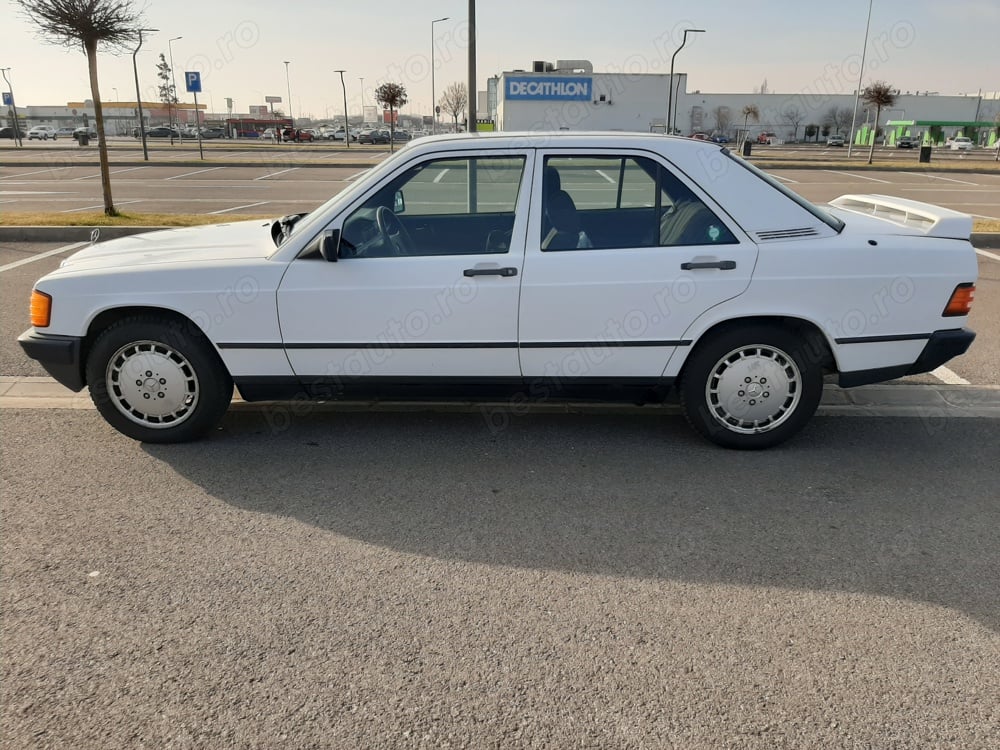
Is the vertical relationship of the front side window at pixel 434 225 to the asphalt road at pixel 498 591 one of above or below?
above

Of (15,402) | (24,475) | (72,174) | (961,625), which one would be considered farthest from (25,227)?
(72,174)

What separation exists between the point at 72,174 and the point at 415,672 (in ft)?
88.5

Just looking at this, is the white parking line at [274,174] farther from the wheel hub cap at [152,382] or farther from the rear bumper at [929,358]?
the rear bumper at [929,358]

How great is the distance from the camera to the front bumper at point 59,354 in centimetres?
413

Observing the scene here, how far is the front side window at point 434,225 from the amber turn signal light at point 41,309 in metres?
1.67

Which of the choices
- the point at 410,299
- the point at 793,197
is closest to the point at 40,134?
the point at 410,299

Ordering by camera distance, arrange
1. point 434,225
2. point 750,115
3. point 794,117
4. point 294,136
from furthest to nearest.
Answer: point 794,117 → point 750,115 → point 294,136 → point 434,225

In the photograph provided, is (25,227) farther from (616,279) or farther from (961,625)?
(961,625)

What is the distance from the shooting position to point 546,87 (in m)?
55.2

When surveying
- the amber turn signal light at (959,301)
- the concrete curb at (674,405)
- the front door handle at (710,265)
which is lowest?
the concrete curb at (674,405)

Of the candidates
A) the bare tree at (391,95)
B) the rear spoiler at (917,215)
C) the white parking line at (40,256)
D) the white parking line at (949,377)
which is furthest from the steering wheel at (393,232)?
the bare tree at (391,95)

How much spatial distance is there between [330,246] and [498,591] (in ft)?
6.38

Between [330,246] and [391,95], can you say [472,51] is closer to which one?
[330,246]

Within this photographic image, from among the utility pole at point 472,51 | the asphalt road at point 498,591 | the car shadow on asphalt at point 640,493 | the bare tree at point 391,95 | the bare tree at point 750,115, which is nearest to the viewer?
the asphalt road at point 498,591
